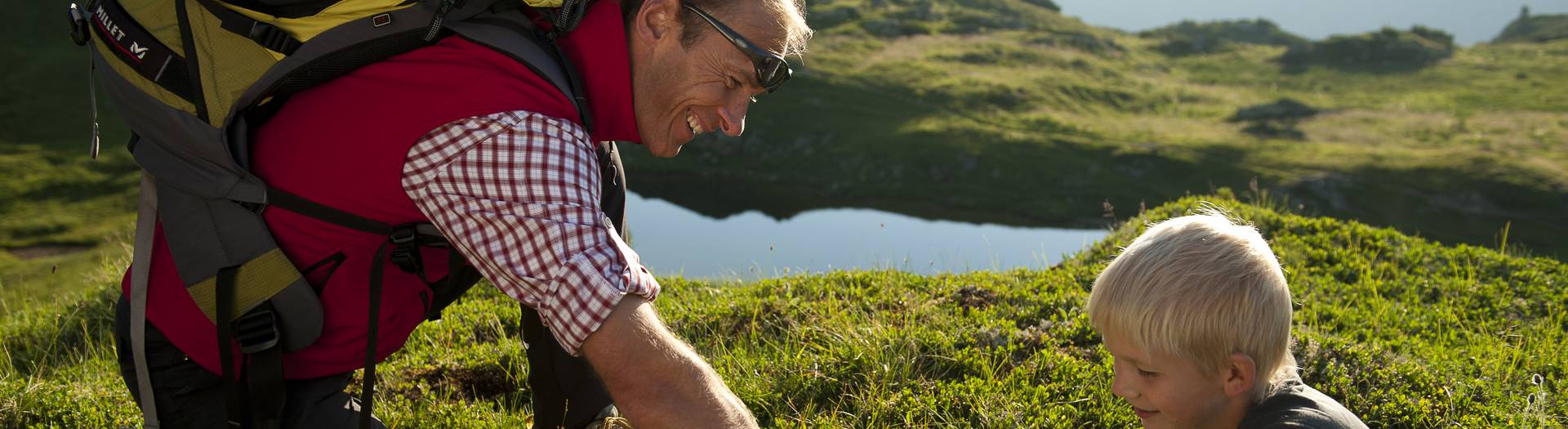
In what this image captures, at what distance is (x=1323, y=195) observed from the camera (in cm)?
3080

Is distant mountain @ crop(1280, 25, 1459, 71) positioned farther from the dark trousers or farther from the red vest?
the dark trousers

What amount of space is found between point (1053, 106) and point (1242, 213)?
3675 cm

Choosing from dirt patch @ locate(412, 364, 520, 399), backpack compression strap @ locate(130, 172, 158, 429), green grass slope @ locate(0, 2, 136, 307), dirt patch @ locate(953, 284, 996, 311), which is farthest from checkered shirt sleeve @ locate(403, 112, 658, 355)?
green grass slope @ locate(0, 2, 136, 307)

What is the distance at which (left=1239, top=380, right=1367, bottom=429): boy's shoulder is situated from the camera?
126 inches

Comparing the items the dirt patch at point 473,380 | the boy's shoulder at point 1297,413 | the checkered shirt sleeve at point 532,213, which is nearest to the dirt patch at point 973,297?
the dirt patch at point 473,380

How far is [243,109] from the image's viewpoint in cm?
313

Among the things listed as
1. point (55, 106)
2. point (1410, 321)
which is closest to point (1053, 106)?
point (55, 106)

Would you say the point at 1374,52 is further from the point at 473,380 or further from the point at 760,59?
the point at 760,59

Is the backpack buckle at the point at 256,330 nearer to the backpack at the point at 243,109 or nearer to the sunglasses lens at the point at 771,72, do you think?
the backpack at the point at 243,109

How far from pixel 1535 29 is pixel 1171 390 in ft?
288

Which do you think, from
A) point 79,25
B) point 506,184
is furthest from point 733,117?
point 79,25

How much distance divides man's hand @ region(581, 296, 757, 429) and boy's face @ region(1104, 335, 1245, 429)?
54.3 inches

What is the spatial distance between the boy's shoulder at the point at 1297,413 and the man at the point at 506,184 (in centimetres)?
161

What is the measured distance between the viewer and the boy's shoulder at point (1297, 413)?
3.20 m
